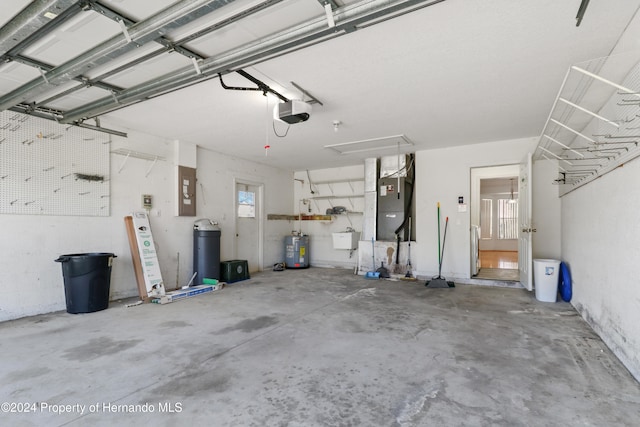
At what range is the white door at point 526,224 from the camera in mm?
4707

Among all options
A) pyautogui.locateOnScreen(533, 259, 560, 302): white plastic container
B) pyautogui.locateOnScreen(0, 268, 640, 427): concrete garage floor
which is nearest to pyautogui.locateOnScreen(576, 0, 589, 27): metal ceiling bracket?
pyautogui.locateOnScreen(0, 268, 640, 427): concrete garage floor

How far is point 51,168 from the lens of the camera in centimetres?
400

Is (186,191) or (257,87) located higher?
(257,87)

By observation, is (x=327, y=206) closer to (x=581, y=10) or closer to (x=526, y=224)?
(x=526, y=224)

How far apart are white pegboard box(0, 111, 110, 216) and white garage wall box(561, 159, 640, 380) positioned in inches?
234

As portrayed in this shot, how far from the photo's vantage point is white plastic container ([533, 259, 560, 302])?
173 inches

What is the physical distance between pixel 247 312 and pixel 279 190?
4.59 m

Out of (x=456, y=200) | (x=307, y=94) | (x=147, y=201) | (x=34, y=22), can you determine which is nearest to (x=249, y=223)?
(x=147, y=201)

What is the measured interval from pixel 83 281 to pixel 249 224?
3.68 metres

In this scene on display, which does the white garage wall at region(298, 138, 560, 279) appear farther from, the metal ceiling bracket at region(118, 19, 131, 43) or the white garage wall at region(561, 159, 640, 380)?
the metal ceiling bracket at region(118, 19, 131, 43)

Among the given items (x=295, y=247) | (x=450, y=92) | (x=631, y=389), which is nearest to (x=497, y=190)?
(x=295, y=247)

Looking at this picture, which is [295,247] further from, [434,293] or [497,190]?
[497,190]

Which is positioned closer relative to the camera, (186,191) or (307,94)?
(307,94)

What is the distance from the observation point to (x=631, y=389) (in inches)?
83.0
